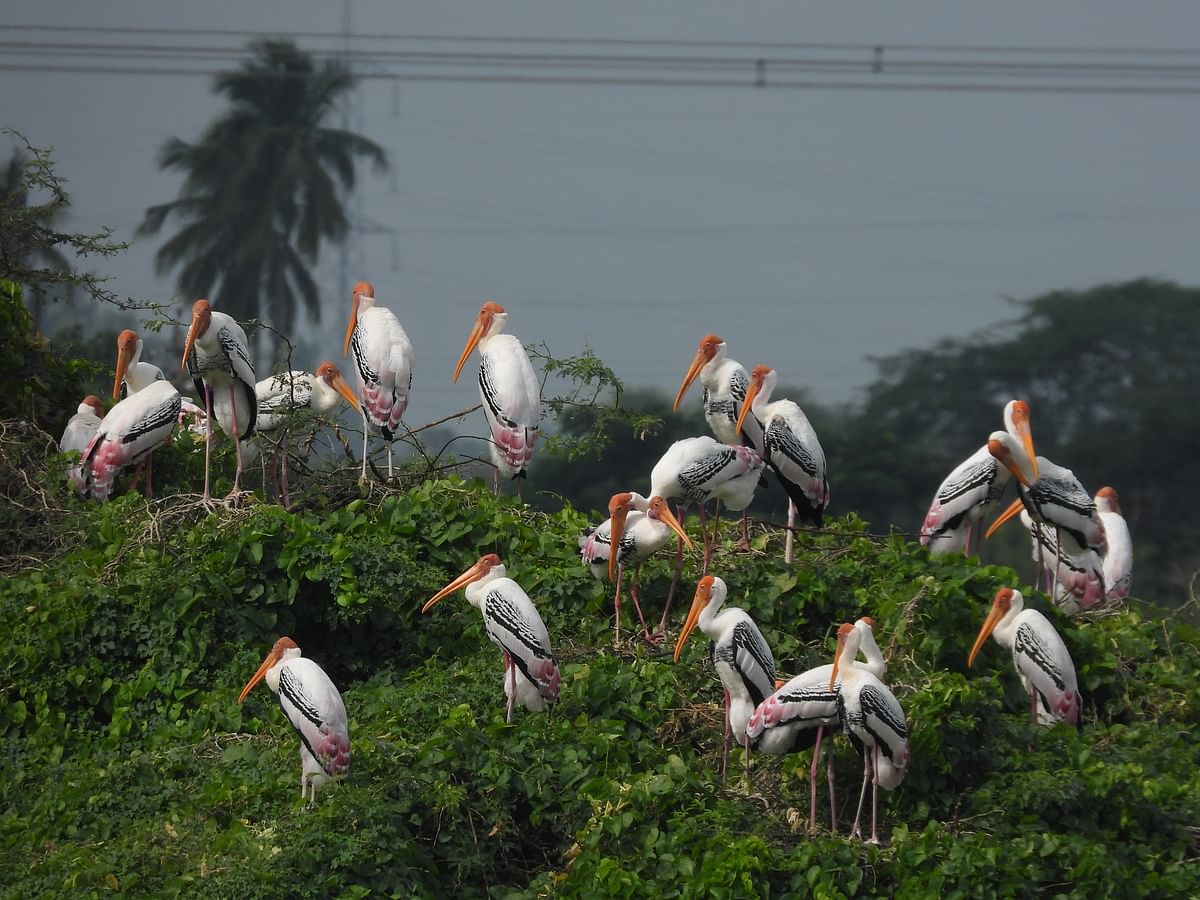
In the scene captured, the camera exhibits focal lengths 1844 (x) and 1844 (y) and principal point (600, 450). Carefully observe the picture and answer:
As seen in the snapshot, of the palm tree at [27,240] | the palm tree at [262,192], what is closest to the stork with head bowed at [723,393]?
the palm tree at [27,240]

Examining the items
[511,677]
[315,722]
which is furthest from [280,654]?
[511,677]

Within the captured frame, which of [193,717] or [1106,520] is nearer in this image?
[193,717]

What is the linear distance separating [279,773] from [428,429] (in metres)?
3.25

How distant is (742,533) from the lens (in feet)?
29.2

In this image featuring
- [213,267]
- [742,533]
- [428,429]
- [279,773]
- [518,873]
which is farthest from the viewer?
[213,267]

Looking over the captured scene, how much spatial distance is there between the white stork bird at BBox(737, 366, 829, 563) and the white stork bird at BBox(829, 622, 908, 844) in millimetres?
2234

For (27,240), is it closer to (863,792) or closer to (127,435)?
(127,435)

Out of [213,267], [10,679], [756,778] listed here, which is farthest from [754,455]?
[213,267]

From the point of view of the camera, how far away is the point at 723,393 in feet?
29.2

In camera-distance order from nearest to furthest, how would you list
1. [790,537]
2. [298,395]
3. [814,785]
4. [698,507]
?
[814,785], [698,507], [790,537], [298,395]

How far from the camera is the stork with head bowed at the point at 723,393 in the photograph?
880cm

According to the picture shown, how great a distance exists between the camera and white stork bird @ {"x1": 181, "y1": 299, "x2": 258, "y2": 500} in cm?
896

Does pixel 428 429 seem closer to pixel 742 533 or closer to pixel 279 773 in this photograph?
pixel 742 533

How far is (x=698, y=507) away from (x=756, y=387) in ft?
2.41
